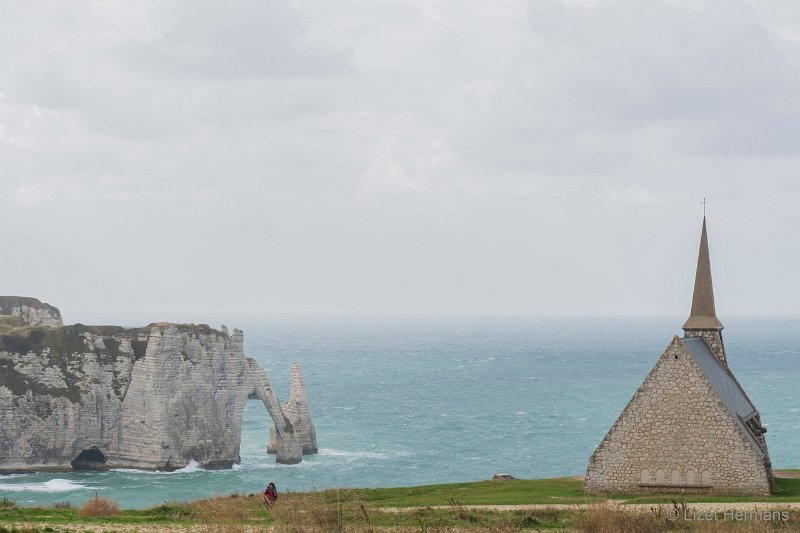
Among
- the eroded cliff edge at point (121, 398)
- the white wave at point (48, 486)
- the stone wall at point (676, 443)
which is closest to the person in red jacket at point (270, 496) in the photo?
the stone wall at point (676, 443)

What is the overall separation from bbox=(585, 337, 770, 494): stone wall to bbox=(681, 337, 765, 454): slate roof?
1.47 feet

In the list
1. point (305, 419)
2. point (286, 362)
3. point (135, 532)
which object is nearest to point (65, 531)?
point (135, 532)

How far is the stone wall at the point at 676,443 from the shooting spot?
33.4 m

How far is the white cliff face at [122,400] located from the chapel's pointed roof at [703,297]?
3868cm

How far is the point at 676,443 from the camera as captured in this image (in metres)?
33.8

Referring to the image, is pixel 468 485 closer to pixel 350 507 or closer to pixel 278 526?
pixel 350 507

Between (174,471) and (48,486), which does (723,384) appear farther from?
(174,471)

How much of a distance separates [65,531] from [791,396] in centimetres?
10973

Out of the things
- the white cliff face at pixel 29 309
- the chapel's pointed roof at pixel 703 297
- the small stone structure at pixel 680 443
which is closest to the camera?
the small stone structure at pixel 680 443

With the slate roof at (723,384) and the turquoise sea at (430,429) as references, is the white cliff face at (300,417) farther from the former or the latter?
the slate roof at (723,384)

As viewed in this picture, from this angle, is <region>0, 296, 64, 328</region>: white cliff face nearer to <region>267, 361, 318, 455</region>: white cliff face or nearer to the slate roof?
<region>267, 361, 318, 455</region>: white cliff face

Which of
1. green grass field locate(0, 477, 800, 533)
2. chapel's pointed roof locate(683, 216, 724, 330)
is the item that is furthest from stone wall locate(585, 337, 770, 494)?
chapel's pointed roof locate(683, 216, 724, 330)

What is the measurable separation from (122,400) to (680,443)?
45.9m

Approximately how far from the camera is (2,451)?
6650cm
